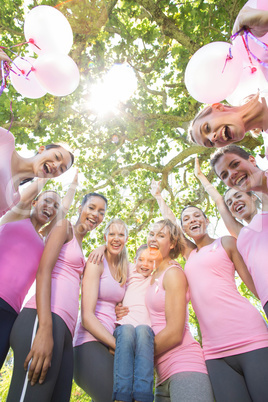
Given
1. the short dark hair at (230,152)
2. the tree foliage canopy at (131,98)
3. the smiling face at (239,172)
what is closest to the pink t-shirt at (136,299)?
the smiling face at (239,172)

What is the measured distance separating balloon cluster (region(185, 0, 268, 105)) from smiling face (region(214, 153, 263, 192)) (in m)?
0.61

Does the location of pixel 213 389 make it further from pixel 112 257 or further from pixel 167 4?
pixel 167 4

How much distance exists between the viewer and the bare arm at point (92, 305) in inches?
82.8

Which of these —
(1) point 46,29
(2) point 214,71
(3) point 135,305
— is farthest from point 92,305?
(1) point 46,29

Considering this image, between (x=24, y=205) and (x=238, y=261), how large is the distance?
233 centimetres

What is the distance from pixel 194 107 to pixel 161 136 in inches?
55.2

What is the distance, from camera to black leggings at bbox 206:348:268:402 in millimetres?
1800

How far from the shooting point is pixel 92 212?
310 centimetres

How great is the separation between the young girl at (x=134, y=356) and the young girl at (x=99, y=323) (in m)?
0.11

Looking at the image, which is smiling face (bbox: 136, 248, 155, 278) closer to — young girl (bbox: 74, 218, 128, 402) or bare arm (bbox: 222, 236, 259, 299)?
young girl (bbox: 74, 218, 128, 402)

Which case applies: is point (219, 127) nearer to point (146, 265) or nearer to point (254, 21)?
point (254, 21)

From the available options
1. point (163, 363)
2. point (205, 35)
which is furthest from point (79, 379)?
point (205, 35)

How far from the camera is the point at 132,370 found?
6.24 feet

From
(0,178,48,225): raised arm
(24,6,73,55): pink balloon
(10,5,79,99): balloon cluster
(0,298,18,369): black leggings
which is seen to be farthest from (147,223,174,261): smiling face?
(24,6,73,55): pink balloon
